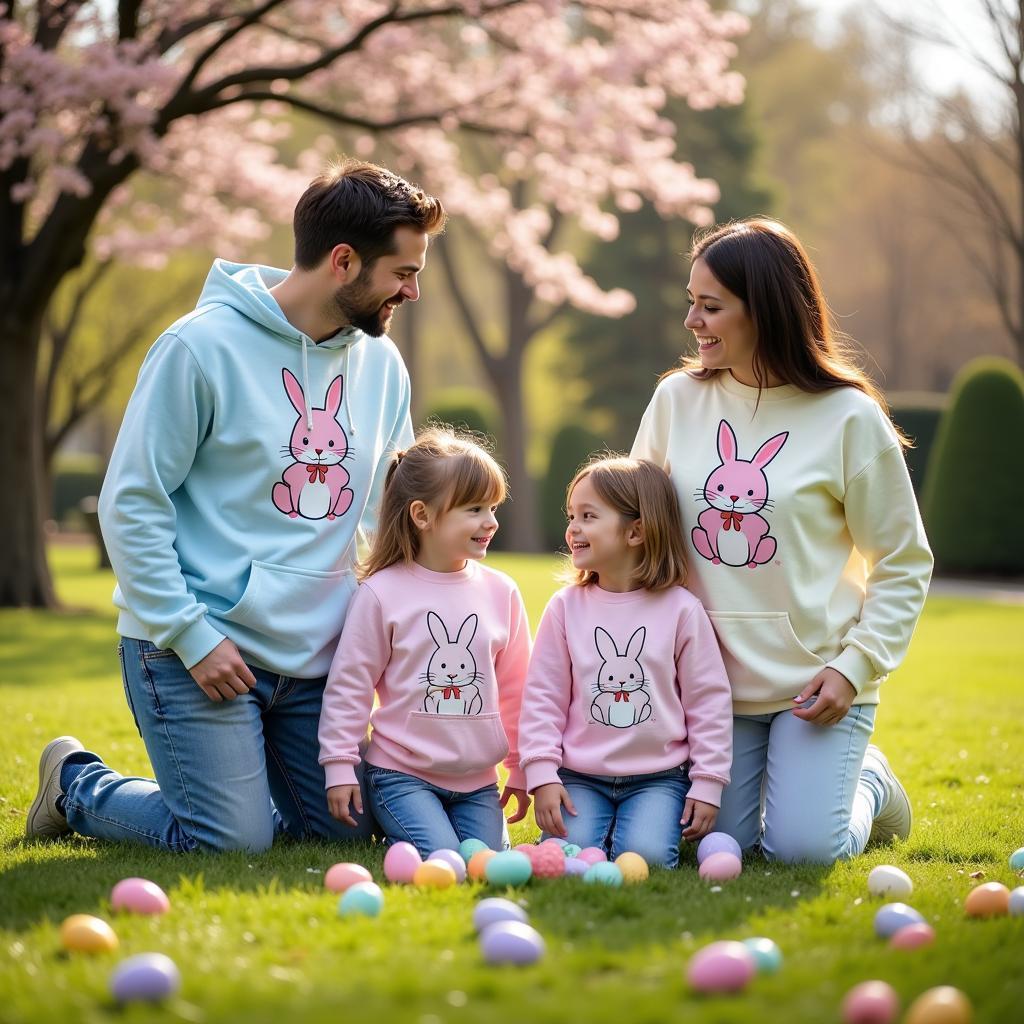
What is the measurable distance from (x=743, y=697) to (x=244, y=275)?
80.6 inches

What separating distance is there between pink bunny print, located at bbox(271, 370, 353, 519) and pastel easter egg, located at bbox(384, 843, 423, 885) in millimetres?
1089

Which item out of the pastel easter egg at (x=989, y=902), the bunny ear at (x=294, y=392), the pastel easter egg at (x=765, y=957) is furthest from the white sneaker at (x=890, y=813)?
the bunny ear at (x=294, y=392)

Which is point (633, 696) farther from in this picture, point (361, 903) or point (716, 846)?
point (361, 903)

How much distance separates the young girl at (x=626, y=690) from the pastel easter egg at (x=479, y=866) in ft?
1.10

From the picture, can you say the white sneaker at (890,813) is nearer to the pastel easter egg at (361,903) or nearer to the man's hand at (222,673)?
the pastel easter egg at (361,903)

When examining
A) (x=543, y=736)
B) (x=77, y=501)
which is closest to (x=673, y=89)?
(x=543, y=736)

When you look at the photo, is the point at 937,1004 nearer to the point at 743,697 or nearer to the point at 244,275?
the point at 743,697

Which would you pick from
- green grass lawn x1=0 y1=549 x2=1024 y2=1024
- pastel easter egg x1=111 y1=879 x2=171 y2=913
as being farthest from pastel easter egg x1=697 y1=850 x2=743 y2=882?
pastel easter egg x1=111 y1=879 x2=171 y2=913

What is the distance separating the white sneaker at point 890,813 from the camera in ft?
13.2

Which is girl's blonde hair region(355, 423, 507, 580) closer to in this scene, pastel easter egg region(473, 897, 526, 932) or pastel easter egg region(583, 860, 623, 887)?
pastel easter egg region(583, 860, 623, 887)

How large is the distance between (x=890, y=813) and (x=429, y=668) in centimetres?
159

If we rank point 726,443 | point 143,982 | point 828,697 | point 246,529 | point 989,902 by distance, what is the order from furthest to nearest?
point 726,443, point 246,529, point 828,697, point 989,902, point 143,982

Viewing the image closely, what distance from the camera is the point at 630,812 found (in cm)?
365

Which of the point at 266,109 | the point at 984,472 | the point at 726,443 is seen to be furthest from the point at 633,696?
the point at 984,472
